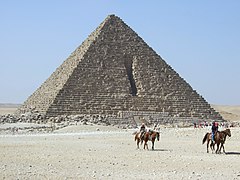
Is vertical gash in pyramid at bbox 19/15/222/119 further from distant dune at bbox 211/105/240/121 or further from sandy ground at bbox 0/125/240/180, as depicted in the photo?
sandy ground at bbox 0/125/240/180

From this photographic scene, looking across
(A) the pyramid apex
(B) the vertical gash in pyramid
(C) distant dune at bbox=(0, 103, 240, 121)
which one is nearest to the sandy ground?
(B) the vertical gash in pyramid

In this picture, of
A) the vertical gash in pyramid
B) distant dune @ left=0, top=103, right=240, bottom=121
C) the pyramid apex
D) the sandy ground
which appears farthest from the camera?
distant dune @ left=0, top=103, right=240, bottom=121

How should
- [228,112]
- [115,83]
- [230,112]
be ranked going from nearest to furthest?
[115,83] → [228,112] → [230,112]

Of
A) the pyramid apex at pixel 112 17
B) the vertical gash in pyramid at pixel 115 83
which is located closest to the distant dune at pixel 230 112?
the vertical gash in pyramid at pixel 115 83

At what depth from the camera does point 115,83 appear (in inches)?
2379

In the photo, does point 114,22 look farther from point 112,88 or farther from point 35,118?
point 35,118

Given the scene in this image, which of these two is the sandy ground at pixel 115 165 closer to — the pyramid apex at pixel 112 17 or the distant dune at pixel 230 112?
the pyramid apex at pixel 112 17

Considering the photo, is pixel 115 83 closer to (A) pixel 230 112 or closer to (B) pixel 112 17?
(B) pixel 112 17

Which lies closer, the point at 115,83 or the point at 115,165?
the point at 115,165

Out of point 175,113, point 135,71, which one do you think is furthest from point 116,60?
point 175,113

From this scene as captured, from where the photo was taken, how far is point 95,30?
6669 centimetres

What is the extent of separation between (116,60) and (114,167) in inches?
1863

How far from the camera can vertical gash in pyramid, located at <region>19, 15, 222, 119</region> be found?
57.7 m

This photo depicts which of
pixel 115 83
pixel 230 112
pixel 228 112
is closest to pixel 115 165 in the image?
pixel 115 83
